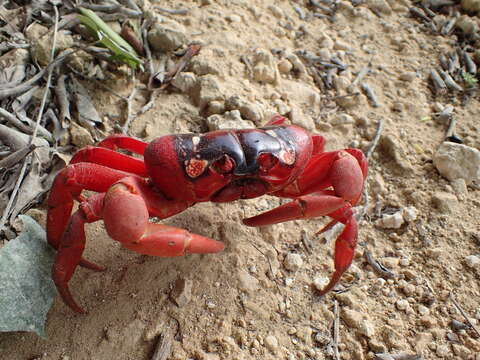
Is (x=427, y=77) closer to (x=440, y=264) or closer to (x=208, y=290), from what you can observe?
(x=440, y=264)

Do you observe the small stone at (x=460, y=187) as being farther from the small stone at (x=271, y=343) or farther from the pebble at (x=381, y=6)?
the pebble at (x=381, y=6)

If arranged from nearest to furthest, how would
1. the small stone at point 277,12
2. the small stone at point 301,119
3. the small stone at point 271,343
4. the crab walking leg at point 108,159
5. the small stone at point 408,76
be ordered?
the small stone at point 271,343 → the crab walking leg at point 108,159 → the small stone at point 301,119 → the small stone at point 408,76 → the small stone at point 277,12

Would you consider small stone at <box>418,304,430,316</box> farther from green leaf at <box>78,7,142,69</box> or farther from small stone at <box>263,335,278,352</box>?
green leaf at <box>78,7,142,69</box>

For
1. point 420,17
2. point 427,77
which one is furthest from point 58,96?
point 420,17

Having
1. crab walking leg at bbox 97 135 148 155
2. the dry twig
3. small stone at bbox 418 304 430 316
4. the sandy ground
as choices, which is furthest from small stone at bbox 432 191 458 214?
crab walking leg at bbox 97 135 148 155

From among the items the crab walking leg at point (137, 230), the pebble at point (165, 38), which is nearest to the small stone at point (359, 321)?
the crab walking leg at point (137, 230)

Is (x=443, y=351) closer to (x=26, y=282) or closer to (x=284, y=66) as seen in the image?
(x=26, y=282)
